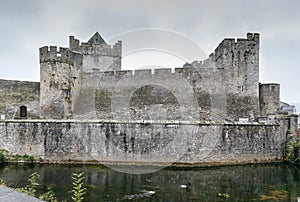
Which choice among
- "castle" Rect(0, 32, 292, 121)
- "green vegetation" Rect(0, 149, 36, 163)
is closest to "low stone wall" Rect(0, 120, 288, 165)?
"green vegetation" Rect(0, 149, 36, 163)

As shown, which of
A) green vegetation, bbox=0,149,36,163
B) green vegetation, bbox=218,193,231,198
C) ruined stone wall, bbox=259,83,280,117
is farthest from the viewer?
ruined stone wall, bbox=259,83,280,117

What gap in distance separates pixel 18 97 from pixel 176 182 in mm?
11069

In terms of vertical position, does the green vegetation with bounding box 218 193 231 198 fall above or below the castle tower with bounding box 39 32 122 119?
below

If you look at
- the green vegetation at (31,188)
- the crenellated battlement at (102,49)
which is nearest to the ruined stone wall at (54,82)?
the crenellated battlement at (102,49)

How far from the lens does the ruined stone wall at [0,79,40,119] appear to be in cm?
1544

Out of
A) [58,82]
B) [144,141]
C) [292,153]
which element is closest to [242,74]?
[292,153]

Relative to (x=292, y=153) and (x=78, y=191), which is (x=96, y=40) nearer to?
(x=292, y=153)

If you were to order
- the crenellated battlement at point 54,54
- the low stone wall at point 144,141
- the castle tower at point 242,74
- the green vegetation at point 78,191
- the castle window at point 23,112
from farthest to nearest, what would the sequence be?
the castle window at point 23,112 → the crenellated battlement at point 54,54 → the castle tower at point 242,74 → the low stone wall at point 144,141 → the green vegetation at point 78,191

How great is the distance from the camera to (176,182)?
26.9ft

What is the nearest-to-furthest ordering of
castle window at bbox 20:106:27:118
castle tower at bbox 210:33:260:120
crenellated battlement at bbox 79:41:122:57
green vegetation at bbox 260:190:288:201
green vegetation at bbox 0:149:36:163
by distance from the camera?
green vegetation at bbox 260:190:288:201 → green vegetation at bbox 0:149:36:163 → castle tower at bbox 210:33:260:120 → castle window at bbox 20:106:27:118 → crenellated battlement at bbox 79:41:122:57

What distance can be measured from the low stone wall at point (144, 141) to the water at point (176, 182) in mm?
564

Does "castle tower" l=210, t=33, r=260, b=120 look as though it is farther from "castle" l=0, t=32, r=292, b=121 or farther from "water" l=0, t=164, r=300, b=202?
"water" l=0, t=164, r=300, b=202

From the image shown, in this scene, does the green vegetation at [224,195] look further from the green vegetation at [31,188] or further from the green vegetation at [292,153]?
the green vegetation at [292,153]

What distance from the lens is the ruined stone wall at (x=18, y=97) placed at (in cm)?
1544
